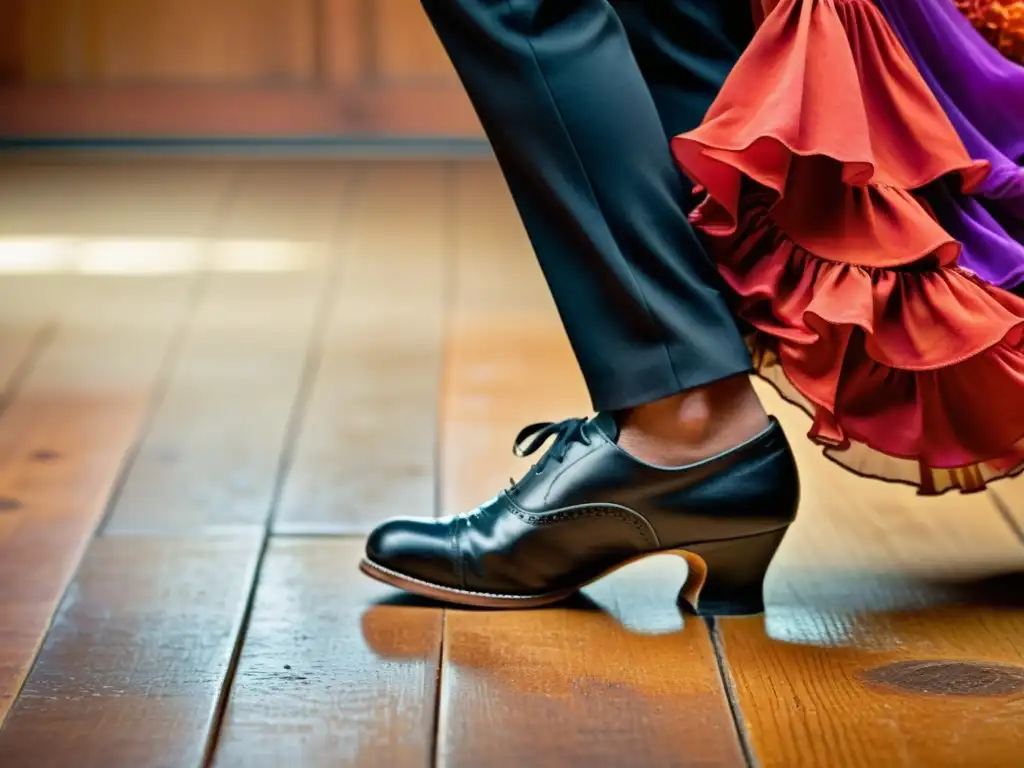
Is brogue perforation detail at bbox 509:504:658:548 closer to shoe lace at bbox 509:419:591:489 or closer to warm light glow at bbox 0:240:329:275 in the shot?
shoe lace at bbox 509:419:591:489

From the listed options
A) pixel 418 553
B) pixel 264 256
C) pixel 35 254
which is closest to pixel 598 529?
pixel 418 553

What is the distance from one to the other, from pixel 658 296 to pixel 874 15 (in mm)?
213

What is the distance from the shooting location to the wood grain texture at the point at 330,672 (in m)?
0.76

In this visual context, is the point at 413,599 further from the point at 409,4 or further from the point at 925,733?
the point at 409,4

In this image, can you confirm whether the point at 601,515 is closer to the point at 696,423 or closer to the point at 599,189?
the point at 696,423

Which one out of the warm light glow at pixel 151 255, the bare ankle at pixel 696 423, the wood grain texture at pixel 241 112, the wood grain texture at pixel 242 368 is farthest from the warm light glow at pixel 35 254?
the bare ankle at pixel 696 423

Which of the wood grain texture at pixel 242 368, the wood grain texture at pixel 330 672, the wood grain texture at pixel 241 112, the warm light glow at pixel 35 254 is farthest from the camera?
the wood grain texture at pixel 241 112

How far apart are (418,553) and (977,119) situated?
0.46m

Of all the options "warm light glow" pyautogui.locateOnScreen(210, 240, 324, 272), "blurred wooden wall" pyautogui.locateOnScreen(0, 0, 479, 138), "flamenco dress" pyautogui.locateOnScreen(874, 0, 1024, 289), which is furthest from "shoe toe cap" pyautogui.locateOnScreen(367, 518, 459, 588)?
"blurred wooden wall" pyautogui.locateOnScreen(0, 0, 479, 138)

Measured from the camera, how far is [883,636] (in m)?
0.90

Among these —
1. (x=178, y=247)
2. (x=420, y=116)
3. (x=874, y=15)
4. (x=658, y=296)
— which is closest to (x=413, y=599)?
(x=658, y=296)

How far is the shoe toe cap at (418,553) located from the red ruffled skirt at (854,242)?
0.80 feet

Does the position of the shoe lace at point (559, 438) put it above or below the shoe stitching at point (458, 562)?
above

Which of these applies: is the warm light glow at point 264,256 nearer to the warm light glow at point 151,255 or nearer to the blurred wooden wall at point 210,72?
the warm light glow at point 151,255
